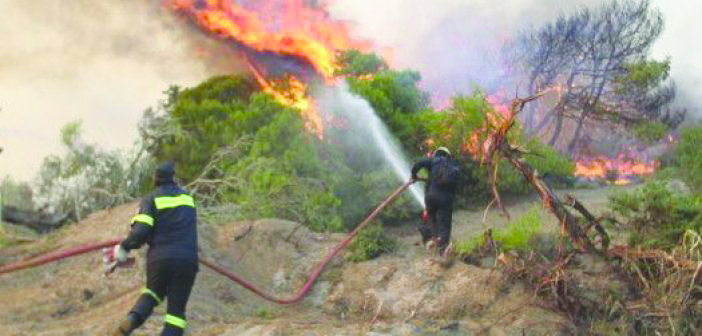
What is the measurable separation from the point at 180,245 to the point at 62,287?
15.4 feet

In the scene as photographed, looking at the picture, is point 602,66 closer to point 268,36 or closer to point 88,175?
point 268,36

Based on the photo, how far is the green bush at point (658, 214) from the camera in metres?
11.1

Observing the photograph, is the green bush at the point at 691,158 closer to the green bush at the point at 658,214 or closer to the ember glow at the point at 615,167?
the green bush at the point at 658,214

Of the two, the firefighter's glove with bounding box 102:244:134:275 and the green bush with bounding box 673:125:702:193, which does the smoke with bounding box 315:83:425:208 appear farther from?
the firefighter's glove with bounding box 102:244:134:275

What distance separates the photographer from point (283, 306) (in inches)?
481

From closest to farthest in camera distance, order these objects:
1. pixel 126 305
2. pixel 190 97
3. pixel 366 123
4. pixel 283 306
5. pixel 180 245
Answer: pixel 180 245 → pixel 126 305 → pixel 283 306 → pixel 366 123 → pixel 190 97

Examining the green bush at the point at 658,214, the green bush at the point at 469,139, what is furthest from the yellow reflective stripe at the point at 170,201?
the green bush at the point at 469,139

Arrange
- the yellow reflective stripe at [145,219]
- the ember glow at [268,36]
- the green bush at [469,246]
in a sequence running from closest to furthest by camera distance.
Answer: the yellow reflective stripe at [145,219] < the green bush at [469,246] < the ember glow at [268,36]

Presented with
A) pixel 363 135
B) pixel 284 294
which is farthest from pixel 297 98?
pixel 284 294

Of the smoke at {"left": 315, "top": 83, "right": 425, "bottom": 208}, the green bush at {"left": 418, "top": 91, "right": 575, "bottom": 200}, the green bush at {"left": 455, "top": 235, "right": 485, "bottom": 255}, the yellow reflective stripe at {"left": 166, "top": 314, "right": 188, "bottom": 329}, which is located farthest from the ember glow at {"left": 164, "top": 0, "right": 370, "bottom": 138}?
the yellow reflective stripe at {"left": 166, "top": 314, "right": 188, "bottom": 329}

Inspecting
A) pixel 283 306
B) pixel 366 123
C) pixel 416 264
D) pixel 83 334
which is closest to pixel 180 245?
pixel 83 334

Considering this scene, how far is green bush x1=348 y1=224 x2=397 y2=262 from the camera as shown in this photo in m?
13.5

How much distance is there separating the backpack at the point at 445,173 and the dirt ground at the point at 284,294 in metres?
1.17

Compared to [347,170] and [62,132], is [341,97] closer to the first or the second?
[347,170]
